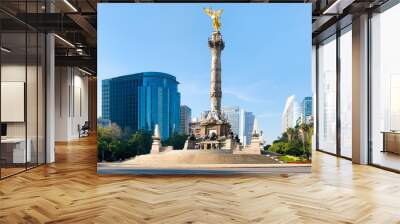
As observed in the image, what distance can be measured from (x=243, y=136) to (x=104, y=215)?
10.2 ft

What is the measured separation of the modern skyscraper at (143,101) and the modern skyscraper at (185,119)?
7 centimetres

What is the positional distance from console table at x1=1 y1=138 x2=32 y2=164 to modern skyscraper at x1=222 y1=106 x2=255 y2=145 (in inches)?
143

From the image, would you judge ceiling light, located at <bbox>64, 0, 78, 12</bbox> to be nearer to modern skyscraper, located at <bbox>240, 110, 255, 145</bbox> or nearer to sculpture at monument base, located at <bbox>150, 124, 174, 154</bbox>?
sculpture at monument base, located at <bbox>150, 124, 174, 154</bbox>

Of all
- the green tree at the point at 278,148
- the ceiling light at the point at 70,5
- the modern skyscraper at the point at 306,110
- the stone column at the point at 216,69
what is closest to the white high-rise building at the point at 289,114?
the modern skyscraper at the point at 306,110

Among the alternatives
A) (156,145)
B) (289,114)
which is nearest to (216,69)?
(289,114)

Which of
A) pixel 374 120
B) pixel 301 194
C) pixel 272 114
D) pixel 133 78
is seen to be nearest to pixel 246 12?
pixel 272 114

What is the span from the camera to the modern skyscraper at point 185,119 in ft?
21.6

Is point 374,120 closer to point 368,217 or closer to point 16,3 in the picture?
point 368,217

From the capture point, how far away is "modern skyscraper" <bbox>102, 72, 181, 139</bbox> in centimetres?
652

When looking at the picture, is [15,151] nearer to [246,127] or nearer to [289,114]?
[246,127]

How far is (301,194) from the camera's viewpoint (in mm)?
5152

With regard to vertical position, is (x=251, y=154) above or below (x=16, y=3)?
below

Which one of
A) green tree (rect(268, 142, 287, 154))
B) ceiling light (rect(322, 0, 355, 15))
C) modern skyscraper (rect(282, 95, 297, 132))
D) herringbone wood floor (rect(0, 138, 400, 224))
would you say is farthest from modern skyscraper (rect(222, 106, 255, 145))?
ceiling light (rect(322, 0, 355, 15))

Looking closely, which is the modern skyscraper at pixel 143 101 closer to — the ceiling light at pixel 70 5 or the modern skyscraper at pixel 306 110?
the ceiling light at pixel 70 5
